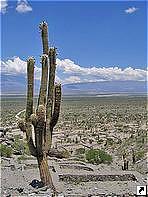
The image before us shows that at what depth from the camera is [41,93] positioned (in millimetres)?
16062

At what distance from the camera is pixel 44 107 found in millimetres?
15633

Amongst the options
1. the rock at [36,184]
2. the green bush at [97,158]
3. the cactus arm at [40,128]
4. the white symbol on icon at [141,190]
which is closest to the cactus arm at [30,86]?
the cactus arm at [40,128]

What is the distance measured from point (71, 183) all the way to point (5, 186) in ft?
9.94

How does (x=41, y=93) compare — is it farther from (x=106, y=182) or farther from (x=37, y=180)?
(x=106, y=182)

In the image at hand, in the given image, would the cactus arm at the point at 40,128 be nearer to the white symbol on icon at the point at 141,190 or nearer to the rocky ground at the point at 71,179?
the rocky ground at the point at 71,179

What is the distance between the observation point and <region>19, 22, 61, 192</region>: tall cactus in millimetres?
15953

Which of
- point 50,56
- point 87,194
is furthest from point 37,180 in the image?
point 50,56

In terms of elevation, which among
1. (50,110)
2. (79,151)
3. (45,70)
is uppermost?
(45,70)

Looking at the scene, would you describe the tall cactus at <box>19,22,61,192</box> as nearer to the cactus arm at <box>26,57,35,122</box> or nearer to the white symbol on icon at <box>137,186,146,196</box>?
the cactus arm at <box>26,57,35,122</box>

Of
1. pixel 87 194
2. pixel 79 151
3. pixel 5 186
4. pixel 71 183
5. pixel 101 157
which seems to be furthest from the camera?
pixel 79 151

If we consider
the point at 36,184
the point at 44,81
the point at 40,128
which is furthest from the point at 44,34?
the point at 36,184

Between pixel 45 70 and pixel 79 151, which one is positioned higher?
pixel 45 70

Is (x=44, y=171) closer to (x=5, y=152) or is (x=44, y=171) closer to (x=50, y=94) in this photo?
(x=50, y=94)

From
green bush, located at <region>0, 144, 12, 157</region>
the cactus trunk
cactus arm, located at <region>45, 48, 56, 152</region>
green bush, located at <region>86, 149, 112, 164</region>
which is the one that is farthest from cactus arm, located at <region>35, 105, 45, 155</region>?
green bush, located at <region>0, 144, 12, 157</region>
